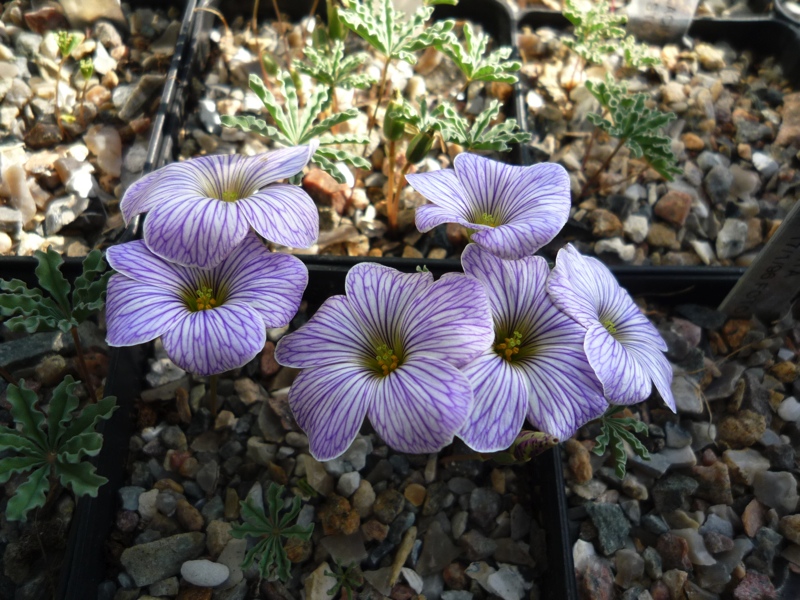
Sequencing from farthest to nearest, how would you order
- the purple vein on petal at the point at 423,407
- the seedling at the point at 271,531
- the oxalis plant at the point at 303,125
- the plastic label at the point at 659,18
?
the plastic label at the point at 659,18 < the oxalis plant at the point at 303,125 < the seedling at the point at 271,531 < the purple vein on petal at the point at 423,407

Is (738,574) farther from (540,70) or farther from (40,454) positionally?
(540,70)

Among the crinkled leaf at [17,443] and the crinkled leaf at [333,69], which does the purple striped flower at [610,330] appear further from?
the crinkled leaf at [17,443]

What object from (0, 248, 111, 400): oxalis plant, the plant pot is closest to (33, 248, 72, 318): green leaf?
(0, 248, 111, 400): oxalis plant

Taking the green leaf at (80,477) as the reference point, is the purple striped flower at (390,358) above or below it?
above

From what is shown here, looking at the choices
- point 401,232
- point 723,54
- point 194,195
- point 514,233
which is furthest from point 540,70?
point 194,195

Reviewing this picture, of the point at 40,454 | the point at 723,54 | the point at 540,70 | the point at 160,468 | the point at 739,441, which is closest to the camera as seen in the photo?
the point at 40,454

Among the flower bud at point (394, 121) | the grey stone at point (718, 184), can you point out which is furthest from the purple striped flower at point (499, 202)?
the grey stone at point (718, 184)

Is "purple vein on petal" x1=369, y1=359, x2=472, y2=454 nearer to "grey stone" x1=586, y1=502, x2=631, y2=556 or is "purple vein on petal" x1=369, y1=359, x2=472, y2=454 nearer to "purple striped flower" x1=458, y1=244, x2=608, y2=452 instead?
"purple striped flower" x1=458, y1=244, x2=608, y2=452
